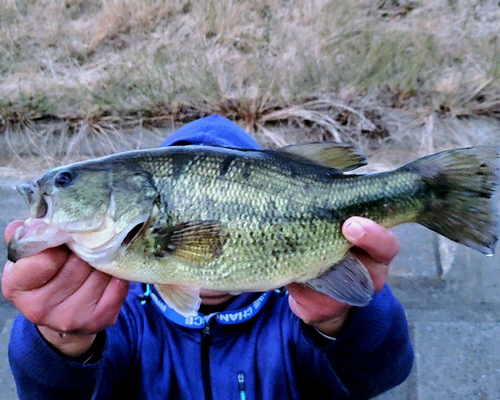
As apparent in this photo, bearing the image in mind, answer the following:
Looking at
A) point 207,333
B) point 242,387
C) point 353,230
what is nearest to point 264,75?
point 207,333

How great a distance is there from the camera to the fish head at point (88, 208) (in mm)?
1013

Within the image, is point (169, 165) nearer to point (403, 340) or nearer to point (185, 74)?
point (403, 340)

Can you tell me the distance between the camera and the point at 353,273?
1.11 m

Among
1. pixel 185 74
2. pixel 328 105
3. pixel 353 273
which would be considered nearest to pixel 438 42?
pixel 328 105

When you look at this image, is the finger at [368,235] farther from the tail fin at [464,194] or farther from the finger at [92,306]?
the finger at [92,306]

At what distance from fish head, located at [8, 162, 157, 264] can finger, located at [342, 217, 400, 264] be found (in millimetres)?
402

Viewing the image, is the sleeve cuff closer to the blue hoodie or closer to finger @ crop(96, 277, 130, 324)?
the blue hoodie

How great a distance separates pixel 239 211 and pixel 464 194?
0.49 meters

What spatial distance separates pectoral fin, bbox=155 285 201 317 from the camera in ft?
3.57

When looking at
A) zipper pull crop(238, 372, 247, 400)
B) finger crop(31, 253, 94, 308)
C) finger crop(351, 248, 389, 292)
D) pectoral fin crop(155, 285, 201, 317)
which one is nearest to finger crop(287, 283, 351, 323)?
finger crop(351, 248, 389, 292)

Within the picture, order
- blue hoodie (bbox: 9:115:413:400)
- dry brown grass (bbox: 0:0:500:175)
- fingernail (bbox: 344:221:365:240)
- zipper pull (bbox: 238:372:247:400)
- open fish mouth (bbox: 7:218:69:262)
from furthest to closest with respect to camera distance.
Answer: dry brown grass (bbox: 0:0:500:175)
zipper pull (bbox: 238:372:247:400)
blue hoodie (bbox: 9:115:413:400)
fingernail (bbox: 344:221:365:240)
open fish mouth (bbox: 7:218:69:262)

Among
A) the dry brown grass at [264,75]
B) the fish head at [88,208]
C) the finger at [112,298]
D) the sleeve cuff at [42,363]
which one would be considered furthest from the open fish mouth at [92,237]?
the dry brown grass at [264,75]

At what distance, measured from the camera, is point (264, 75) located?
10.8 ft

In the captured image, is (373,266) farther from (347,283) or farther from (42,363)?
(42,363)
